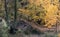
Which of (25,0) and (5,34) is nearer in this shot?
(5,34)

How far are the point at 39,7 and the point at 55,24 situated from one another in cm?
204

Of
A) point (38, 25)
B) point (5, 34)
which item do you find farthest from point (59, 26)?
point (5, 34)

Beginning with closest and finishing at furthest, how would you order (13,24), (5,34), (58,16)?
(5,34)
(13,24)
(58,16)

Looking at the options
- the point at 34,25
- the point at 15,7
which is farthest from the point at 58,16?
the point at 15,7

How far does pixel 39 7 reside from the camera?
16.3m

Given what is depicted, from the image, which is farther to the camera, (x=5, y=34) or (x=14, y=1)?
(x=14, y=1)

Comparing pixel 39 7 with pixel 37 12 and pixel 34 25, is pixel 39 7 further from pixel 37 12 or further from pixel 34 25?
pixel 34 25

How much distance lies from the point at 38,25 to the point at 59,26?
173cm

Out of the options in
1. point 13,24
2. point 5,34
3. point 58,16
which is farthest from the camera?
point 58,16

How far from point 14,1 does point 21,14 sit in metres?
1.67

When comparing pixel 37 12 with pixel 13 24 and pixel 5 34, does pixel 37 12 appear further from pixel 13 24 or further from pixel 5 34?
pixel 5 34

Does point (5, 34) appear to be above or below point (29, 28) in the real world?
above

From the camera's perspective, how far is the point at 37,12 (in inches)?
641

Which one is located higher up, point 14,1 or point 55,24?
point 14,1
